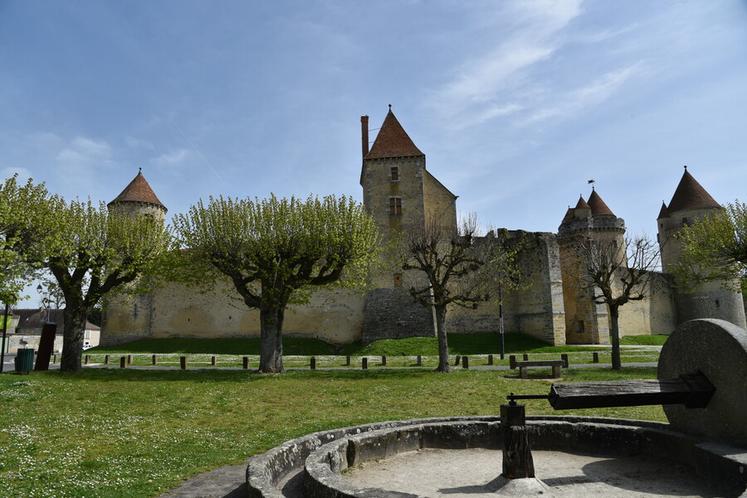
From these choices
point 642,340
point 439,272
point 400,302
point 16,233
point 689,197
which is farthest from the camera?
point 689,197

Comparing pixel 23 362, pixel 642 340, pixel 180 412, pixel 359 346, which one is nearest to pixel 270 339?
pixel 180 412

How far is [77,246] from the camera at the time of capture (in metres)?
19.7

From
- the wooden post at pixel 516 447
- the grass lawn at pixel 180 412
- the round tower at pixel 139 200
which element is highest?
the round tower at pixel 139 200

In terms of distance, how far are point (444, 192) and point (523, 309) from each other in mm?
10316

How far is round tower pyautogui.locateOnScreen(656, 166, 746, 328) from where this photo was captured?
42.0 meters

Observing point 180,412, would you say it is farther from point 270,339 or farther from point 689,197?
point 689,197

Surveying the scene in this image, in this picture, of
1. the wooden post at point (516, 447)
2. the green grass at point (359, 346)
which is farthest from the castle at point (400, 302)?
the wooden post at point (516, 447)

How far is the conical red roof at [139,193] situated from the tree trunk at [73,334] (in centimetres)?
2392

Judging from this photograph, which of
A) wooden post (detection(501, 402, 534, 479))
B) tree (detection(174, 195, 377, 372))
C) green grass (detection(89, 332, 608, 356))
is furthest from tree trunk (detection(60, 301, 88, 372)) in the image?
wooden post (detection(501, 402, 534, 479))

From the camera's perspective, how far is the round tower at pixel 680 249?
138ft

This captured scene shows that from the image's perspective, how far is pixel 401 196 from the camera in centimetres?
3759

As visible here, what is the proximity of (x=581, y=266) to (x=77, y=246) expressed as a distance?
3318 centimetres

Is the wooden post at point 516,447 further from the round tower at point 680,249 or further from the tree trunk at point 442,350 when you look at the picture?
the round tower at point 680,249

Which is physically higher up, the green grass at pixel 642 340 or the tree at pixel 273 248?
the tree at pixel 273 248
